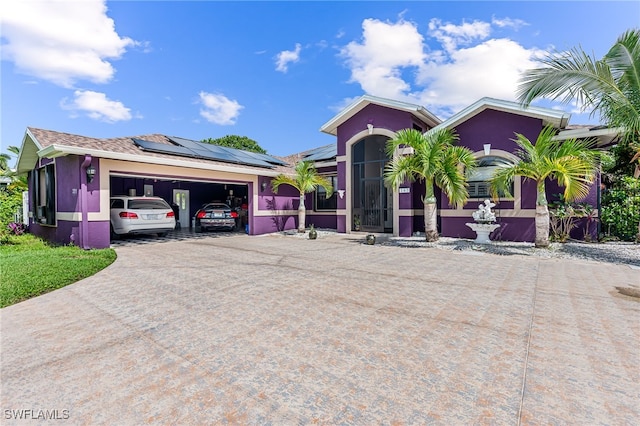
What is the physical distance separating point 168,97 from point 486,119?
60.1ft

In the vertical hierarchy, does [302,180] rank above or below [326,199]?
above

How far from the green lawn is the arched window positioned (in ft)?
38.6

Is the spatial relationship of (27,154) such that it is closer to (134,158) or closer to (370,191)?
(134,158)

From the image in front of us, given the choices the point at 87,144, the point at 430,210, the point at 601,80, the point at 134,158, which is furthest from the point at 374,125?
the point at 87,144

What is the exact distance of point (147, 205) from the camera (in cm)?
1174

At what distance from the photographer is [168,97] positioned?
19.7 metres

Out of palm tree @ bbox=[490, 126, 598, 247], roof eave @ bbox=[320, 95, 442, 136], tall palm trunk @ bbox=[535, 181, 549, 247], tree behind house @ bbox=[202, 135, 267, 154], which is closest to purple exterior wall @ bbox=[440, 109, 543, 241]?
palm tree @ bbox=[490, 126, 598, 247]

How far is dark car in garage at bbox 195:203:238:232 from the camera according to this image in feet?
47.3

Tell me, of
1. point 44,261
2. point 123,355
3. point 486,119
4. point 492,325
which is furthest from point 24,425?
point 486,119

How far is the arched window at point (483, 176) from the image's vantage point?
37.1 feet

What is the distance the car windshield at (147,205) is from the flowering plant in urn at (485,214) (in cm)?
1163

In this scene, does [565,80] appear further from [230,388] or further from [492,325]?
[230,388]

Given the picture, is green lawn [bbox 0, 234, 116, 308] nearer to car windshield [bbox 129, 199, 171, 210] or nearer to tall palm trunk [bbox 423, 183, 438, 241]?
car windshield [bbox 129, 199, 171, 210]

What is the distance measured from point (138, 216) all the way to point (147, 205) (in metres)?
0.58
